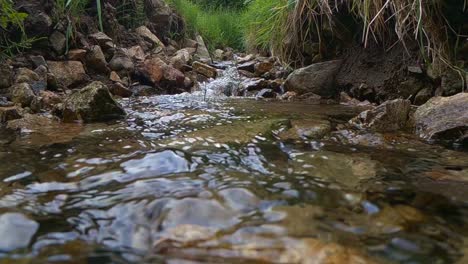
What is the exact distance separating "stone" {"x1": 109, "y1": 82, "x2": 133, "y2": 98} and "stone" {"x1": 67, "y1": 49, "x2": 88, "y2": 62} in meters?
0.36

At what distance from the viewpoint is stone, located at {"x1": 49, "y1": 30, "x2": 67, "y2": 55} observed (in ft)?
9.77

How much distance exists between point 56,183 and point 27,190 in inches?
3.1

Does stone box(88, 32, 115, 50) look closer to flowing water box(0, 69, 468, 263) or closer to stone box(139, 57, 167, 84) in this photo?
stone box(139, 57, 167, 84)

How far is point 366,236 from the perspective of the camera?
816 mm

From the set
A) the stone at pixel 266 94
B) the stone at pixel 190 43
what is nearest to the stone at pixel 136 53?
the stone at pixel 266 94

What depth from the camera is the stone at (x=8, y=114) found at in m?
1.95

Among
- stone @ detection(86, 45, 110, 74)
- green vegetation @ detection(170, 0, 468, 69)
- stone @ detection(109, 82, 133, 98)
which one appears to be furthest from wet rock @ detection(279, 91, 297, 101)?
stone @ detection(86, 45, 110, 74)

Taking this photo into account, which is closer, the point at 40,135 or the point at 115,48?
the point at 40,135

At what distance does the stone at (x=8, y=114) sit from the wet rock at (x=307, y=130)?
1.31 metres

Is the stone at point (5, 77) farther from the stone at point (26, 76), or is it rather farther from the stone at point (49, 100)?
the stone at point (49, 100)

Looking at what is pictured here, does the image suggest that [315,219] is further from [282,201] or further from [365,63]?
[365,63]

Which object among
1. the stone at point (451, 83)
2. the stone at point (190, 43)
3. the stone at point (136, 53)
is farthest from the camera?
the stone at point (190, 43)

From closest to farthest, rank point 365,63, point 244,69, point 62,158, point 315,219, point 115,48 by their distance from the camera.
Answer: point 315,219, point 62,158, point 365,63, point 115,48, point 244,69

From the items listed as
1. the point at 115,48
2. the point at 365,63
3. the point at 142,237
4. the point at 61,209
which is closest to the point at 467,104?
the point at 365,63
